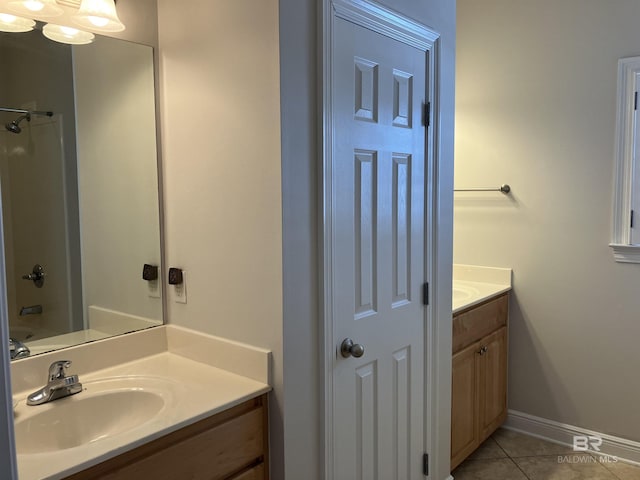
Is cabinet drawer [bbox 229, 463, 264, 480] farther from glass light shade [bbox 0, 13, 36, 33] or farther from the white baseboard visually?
the white baseboard

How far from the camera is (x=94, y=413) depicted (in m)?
1.50

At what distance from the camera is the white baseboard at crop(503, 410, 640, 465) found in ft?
9.02

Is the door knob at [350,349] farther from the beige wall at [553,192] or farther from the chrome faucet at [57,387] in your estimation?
the beige wall at [553,192]

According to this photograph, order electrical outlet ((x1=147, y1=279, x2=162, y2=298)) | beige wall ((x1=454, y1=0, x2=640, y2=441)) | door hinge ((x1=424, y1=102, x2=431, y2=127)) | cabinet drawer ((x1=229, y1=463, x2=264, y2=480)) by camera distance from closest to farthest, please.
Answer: cabinet drawer ((x1=229, y1=463, x2=264, y2=480))
electrical outlet ((x1=147, y1=279, x2=162, y2=298))
door hinge ((x1=424, y1=102, x2=431, y2=127))
beige wall ((x1=454, y1=0, x2=640, y2=441))

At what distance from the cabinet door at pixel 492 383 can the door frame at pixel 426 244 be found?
49cm

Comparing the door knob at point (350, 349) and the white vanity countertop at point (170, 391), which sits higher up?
the door knob at point (350, 349)

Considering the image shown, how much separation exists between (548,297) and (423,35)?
1.68 metres

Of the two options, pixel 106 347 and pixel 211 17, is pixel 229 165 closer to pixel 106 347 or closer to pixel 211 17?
pixel 211 17

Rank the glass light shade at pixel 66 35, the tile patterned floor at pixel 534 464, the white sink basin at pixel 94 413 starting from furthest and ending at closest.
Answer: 1. the tile patterned floor at pixel 534 464
2. the glass light shade at pixel 66 35
3. the white sink basin at pixel 94 413

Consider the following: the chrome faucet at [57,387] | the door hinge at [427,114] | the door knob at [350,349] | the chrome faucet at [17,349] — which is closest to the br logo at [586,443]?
the door knob at [350,349]

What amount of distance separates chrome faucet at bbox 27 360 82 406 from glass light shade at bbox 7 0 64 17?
1010 mm

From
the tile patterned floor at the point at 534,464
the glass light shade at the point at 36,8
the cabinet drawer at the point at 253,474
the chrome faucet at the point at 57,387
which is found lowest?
the tile patterned floor at the point at 534,464

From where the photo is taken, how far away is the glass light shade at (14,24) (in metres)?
1.50

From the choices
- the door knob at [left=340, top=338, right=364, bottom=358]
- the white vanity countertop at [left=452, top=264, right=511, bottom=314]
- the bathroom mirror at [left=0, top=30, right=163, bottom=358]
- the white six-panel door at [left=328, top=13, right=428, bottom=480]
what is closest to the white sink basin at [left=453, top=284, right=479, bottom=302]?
the white vanity countertop at [left=452, top=264, right=511, bottom=314]
